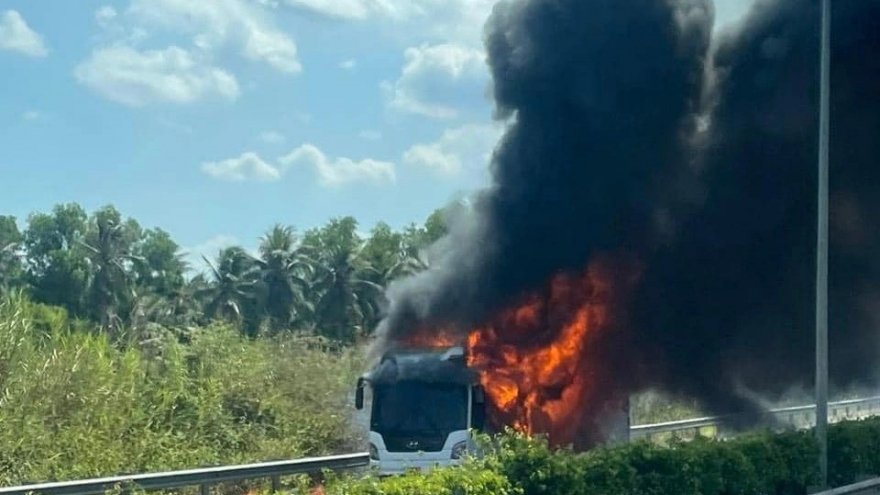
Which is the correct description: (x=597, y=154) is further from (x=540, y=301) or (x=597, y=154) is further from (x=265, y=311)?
Answer: (x=265, y=311)

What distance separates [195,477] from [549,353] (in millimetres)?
6246

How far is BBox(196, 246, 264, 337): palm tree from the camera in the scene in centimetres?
5450

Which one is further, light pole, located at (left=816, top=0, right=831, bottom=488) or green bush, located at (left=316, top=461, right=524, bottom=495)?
light pole, located at (left=816, top=0, right=831, bottom=488)

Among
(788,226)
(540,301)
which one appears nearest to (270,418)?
(540,301)

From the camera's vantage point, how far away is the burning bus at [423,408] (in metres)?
18.8

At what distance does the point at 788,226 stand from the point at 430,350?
8.36 metres

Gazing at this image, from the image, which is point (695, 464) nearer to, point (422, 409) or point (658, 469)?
point (658, 469)

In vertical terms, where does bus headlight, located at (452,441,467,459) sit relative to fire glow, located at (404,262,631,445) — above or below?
below

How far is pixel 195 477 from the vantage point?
1834 centimetres

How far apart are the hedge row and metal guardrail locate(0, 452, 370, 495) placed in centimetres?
413

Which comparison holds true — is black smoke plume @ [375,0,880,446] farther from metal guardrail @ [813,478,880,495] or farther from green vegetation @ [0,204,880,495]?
metal guardrail @ [813,478,880,495]

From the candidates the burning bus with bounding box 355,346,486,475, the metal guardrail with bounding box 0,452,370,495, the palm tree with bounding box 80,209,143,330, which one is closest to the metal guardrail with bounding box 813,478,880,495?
the burning bus with bounding box 355,346,486,475

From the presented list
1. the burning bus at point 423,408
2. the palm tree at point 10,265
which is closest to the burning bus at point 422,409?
the burning bus at point 423,408

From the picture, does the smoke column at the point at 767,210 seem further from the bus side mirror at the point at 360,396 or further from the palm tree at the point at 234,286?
the palm tree at the point at 234,286
